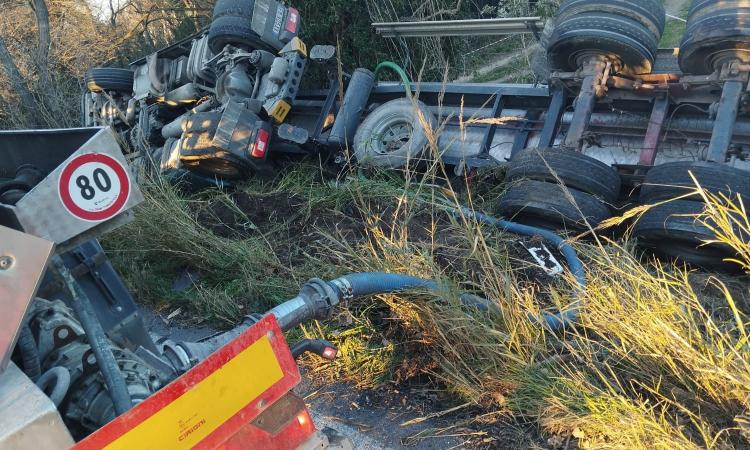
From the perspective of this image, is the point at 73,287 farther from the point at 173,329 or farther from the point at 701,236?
the point at 701,236

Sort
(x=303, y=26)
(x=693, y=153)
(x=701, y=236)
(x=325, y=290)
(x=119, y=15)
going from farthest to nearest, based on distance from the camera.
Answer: (x=119, y=15) < (x=303, y=26) < (x=693, y=153) < (x=701, y=236) < (x=325, y=290)

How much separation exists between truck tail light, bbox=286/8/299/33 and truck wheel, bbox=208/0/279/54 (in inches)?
10.1

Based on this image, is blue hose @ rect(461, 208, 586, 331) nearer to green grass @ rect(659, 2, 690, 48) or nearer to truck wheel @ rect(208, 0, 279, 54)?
truck wheel @ rect(208, 0, 279, 54)

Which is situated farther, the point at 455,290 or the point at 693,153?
the point at 693,153

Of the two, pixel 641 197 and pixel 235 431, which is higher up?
pixel 641 197

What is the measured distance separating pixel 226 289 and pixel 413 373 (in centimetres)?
149

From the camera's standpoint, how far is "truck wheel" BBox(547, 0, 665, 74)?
13.9 ft

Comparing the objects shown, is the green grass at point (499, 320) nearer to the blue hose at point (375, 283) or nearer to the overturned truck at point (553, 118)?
the blue hose at point (375, 283)

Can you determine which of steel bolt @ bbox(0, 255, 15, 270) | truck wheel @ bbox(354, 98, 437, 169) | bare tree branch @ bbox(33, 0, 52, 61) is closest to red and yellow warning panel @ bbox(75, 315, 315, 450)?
steel bolt @ bbox(0, 255, 15, 270)

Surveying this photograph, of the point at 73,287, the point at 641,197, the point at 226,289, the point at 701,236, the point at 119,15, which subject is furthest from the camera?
the point at 119,15

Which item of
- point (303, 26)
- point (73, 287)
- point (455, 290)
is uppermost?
point (303, 26)

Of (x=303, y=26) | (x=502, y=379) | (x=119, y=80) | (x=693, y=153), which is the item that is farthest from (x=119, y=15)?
(x=502, y=379)

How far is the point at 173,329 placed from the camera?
3.97 metres

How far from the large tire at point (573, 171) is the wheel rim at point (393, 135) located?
1.39 metres
